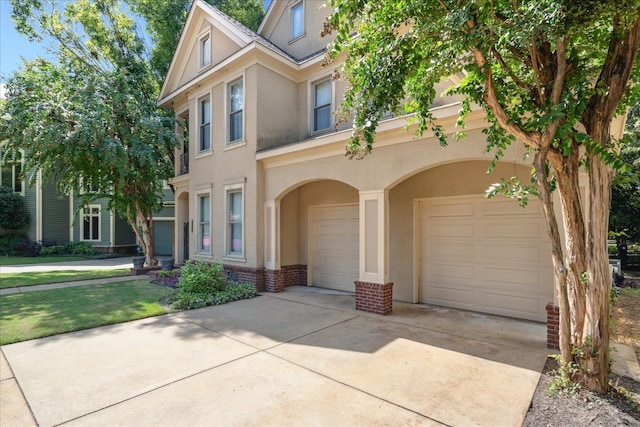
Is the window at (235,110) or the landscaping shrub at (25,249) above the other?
the window at (235,110)

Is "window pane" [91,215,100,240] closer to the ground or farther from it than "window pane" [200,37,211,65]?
closer to the ground

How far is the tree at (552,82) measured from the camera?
324 centimetres

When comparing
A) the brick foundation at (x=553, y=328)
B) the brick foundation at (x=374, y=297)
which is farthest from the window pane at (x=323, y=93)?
the brick foundation at (x=553, y=328)

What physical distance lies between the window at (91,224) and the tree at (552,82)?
23299mm

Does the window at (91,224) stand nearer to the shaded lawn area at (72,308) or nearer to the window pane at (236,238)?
the shaded lawn area at (72,308)

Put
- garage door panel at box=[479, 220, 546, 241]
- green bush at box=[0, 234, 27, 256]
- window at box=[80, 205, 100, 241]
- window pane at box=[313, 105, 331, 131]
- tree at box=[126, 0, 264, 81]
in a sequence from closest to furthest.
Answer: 1. garage door panel at box=[479, 220, 546, 241]
2. window pane at box=[313, 105, 331, 131]
3. tree at box=[126, 0, 264, 81]
4. green bush at box=[0, 234, 27, 256]
5. window at box=[80, 205, 100, 241]

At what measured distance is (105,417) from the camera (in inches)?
132

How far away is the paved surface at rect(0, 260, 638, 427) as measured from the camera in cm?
340

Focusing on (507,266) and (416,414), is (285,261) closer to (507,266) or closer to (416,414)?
(507,266)

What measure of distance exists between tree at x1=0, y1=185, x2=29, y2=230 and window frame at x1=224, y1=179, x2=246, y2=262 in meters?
17.9

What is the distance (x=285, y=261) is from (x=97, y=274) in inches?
314

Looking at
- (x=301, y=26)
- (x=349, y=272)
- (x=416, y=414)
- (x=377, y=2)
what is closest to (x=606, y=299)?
(x=416, y=414)

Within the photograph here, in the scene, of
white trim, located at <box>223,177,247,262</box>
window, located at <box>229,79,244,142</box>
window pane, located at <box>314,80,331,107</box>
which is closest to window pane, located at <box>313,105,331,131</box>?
window pane, located at <box>314,80,331,107</box>

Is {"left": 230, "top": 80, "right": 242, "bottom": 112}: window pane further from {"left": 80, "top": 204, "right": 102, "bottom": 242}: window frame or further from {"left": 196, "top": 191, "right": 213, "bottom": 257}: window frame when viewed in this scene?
{"left": 80, "top": 204, "right": 102, "bottom": 242}: window frame
